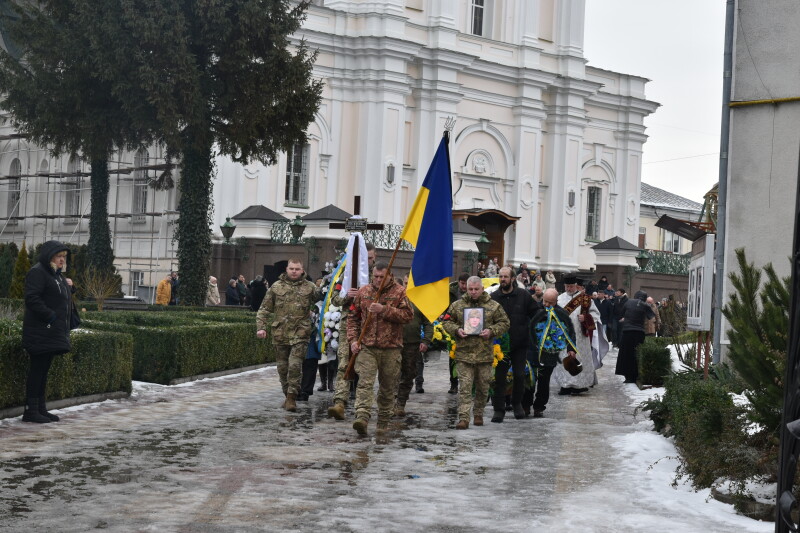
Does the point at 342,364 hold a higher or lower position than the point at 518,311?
lower

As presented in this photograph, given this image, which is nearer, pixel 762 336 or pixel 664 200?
pixel 762 336

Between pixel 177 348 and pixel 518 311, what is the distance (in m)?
4.97

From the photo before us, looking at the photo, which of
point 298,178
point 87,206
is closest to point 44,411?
point 298,178

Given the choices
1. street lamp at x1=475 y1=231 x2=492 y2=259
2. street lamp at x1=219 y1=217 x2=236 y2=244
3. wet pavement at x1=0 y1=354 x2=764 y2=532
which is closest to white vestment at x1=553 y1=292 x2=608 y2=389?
wet pavement at x1=0 y1=354 x2=764 y2=532

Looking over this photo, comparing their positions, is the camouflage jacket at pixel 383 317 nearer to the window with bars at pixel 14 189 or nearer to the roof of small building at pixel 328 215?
the roof of small building at pixel 328 215

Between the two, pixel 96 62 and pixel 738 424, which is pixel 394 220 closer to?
pixel 96 62

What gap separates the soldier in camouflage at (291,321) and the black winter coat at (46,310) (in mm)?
2615

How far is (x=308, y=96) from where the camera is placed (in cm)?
2692

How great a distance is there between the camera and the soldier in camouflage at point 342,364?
1348 cm

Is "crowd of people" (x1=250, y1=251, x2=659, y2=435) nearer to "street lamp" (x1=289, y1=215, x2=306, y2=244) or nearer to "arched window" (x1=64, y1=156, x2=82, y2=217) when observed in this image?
"street lamp" (x1=289, y1=215, x2=306, y2=244)

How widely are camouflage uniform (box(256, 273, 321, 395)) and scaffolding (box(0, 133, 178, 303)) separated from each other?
2380 cm

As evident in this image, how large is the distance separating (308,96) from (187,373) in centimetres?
1082

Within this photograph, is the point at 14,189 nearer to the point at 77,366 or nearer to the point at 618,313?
the point at 618,313

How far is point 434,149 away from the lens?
144ft
